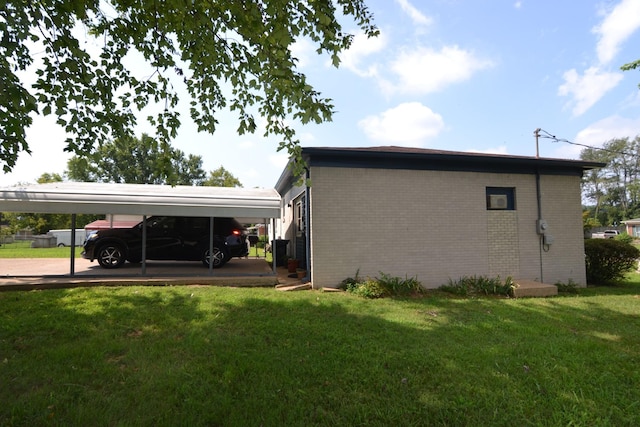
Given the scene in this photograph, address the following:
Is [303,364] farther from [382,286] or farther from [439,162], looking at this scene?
[439,162]

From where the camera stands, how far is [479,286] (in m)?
8.74

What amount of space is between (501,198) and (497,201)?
0.56 ft

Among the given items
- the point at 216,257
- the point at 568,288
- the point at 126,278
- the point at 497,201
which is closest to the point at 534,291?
the point at 568,288

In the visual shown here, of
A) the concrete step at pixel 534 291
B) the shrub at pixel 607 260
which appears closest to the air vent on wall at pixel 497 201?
the concrete step at pixel 534 291

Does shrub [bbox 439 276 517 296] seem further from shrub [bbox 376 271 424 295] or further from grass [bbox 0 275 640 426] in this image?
grass [bbox 0 275 640 426]

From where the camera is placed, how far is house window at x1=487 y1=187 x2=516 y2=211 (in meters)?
9.72

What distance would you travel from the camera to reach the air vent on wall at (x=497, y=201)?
971 centimetres

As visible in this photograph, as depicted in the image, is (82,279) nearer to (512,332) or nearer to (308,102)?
(308,102)

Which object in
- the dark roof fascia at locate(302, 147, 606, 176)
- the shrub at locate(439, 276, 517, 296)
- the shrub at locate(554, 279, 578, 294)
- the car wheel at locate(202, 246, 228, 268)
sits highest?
the dark roof fascia at locate(302, 147, 606, 176)

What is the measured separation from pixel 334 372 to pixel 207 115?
453 cm

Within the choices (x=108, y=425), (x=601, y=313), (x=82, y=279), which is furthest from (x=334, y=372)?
(x=82, y=279)

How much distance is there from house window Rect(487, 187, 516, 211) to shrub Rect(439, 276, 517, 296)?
6.89 ft

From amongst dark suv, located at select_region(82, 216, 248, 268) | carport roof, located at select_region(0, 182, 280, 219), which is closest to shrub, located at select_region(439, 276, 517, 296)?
carport roof, located at select_region(0, 182, 280, 219)

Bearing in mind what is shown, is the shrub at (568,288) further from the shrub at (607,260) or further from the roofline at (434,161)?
the roofline at (434,161)
